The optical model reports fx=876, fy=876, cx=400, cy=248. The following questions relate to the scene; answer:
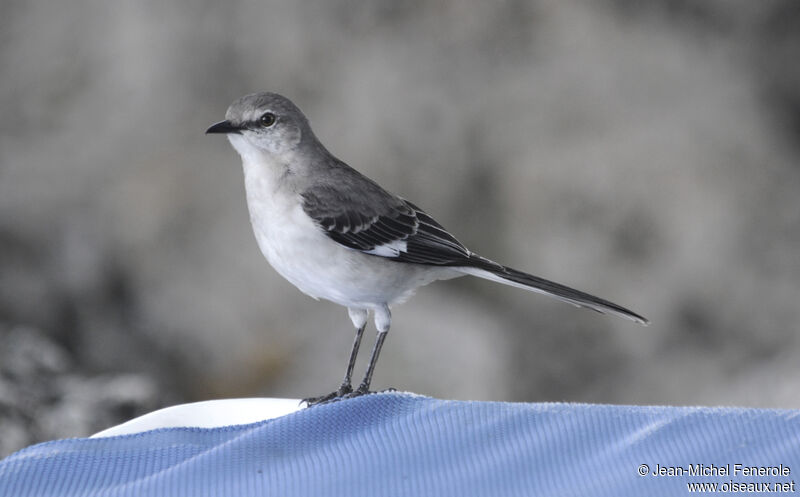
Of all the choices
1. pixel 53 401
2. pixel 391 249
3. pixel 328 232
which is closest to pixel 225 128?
pixel 328 232

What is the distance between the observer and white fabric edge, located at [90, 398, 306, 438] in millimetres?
1579

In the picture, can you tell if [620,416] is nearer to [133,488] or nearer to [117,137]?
[133,488]

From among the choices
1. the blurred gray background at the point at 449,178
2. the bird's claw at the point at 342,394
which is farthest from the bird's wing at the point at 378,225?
the blurred gray background at the point at 449,178

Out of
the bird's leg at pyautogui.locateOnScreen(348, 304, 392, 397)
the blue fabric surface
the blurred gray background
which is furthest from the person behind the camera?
the blurred gray background

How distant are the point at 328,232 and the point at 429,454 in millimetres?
408

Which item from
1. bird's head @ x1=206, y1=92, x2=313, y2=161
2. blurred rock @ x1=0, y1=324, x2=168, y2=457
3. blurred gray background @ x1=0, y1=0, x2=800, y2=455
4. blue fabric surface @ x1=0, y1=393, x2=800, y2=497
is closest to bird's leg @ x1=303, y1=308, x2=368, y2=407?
blue fabric surface @ x1=0, y1=393, x2=800, y2=497

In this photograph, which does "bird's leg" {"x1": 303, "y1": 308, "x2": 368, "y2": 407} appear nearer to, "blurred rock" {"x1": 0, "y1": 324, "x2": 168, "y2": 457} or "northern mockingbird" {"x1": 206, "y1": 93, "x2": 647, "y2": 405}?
"northern mockingbird" {"x1": 206, "y1": 93, "x2": 647, "y2": 405}

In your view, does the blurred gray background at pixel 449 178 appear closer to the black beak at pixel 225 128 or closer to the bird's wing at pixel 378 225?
the bird's wing at pixel 378 225

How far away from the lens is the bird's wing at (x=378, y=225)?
1507 mm

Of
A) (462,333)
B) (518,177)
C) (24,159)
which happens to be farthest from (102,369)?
(518,177)

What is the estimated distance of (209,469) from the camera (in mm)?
1321

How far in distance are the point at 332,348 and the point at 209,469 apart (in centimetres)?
219

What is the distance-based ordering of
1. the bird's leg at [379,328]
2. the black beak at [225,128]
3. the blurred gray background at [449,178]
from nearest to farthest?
the black beak at [225,128]
the bird's leg at [379,328]
the blurred gray background at [449,178]

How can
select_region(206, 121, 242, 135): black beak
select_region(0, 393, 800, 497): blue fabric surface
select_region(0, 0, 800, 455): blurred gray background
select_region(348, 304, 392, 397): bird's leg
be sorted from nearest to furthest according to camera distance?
select_region(0, 393, 800, 497): blue fabric surface → select_region(206, 121, 242, 135): black beak → select_region(348, 304, 392, 397): bird's leg → select_region(0, 0, 800, 455): blurred gray background
